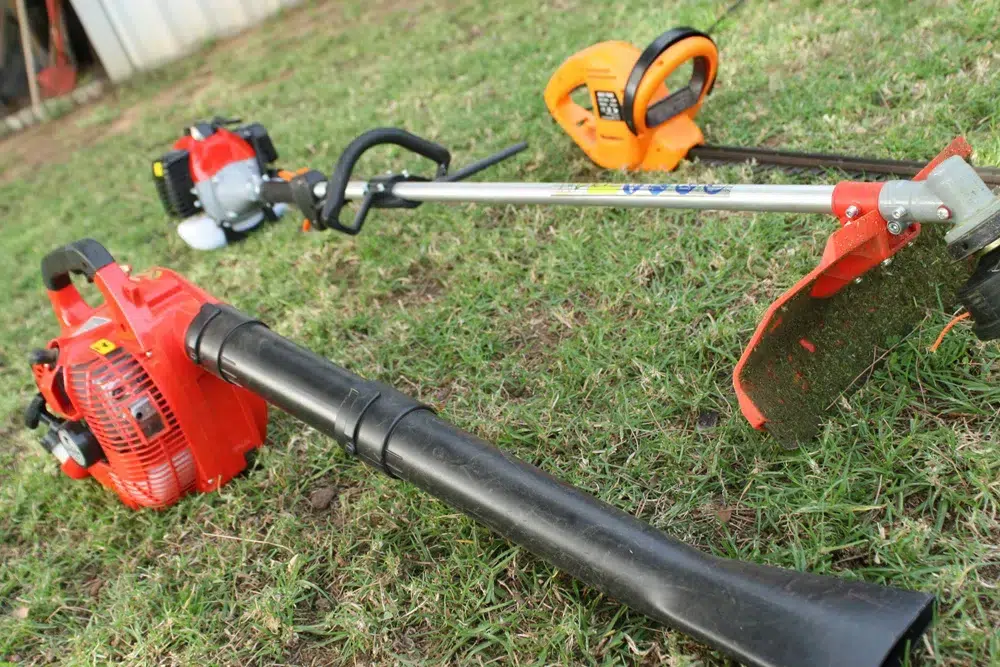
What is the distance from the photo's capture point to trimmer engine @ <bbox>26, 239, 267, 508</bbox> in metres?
2.28

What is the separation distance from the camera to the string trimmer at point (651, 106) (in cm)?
302

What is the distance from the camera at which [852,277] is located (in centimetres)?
177

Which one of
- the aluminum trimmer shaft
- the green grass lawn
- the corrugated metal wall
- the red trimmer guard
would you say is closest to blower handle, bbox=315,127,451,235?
the aluminum trimmer shaft

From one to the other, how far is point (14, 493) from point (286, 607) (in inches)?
56.0

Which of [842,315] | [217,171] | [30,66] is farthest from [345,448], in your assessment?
[30,66]

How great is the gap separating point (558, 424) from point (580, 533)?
0.69m

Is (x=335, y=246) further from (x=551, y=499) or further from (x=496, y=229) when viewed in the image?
(x=551, y=499)

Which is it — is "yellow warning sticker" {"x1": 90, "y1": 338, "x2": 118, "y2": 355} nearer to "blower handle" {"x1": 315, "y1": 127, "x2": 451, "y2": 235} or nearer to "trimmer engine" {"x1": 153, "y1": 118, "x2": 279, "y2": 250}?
"blower handle" {"x1": 315, "y1": 127, "x2": 451, "y2": 235}

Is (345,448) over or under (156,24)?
under

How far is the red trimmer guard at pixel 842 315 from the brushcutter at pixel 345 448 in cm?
44

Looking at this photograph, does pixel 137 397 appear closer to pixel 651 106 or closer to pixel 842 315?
pixel 842 315

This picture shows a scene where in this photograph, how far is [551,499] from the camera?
1.72m

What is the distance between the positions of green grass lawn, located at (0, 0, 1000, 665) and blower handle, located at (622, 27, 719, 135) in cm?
27

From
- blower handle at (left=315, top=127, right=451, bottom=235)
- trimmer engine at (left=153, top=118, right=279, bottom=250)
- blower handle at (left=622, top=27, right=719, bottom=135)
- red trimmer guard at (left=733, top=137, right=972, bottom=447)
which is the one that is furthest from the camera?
trimmer engine at (left=153, top=118, right=279, bottom=250)
